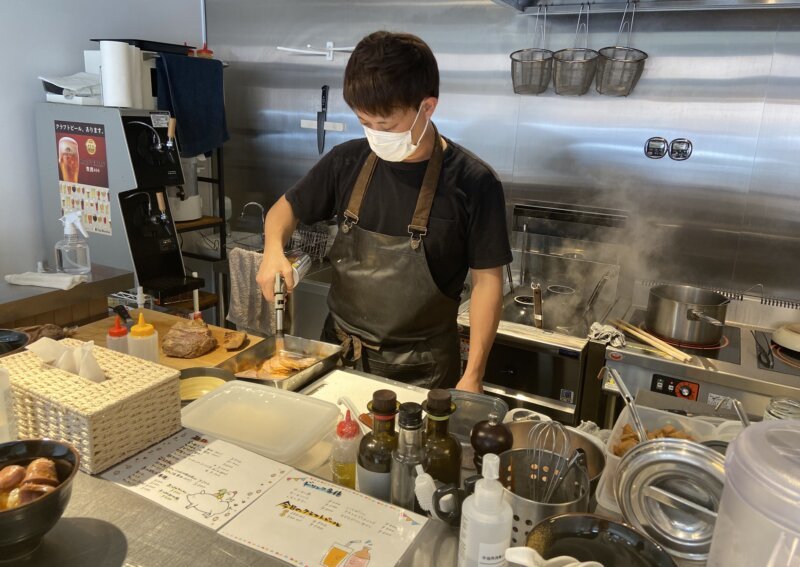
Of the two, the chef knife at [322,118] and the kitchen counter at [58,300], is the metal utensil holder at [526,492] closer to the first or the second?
the kitchen counter at [58,300]

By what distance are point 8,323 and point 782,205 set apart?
3.34 meters

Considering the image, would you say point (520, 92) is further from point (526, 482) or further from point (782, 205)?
point (526, 482)

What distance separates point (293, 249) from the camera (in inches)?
142

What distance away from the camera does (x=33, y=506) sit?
84 cm

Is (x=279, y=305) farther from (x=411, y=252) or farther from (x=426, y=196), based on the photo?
(x=426, y=196)

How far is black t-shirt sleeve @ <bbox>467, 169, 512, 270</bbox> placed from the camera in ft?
6.15

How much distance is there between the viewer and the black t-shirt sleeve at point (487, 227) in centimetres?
188

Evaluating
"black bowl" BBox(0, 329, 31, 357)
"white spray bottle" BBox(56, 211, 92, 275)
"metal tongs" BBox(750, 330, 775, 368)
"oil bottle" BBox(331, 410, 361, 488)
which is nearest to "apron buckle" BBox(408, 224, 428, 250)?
"oil bottle" BBox(331, 410, 361, 488)

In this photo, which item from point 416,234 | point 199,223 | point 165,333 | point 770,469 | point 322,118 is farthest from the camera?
point 322,118

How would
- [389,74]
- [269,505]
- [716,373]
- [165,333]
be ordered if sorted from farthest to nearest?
[716,373] → [165,333] → [389,74] → [269,505]

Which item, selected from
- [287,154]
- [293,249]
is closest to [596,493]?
[293,249]

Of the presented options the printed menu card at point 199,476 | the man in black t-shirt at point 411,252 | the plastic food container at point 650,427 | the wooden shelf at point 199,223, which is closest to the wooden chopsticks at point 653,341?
the man in black t-shirt at point 411,252

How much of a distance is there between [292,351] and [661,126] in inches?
85.7

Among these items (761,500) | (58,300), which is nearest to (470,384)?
(761,500)
